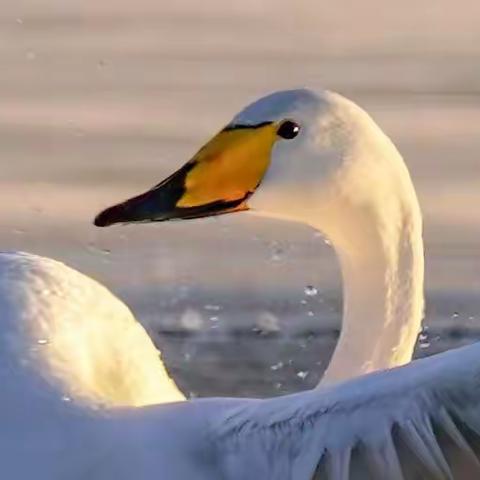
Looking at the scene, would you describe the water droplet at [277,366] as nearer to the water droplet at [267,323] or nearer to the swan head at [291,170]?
the water droplet at [267,323]

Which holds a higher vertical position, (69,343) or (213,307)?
(69,343)

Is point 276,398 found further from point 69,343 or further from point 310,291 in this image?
point 310,291

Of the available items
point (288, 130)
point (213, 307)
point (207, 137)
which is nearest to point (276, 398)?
point (288, 130)

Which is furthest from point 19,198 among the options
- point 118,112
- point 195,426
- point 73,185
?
point 195,426

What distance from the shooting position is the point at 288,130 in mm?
4648

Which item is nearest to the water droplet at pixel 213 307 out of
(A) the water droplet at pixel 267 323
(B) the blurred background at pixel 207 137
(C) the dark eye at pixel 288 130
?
(B) the blurred background at pixel 207 137

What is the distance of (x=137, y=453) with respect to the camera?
3.11m

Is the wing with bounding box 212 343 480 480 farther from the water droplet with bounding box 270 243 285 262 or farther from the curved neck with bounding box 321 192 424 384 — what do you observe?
the water droplet with bounding box 270 243 285 262

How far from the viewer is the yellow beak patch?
15.4 feet

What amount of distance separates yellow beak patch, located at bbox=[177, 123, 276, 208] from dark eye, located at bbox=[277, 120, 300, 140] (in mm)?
51

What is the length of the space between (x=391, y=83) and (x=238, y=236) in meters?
2.50

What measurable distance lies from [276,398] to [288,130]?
178 centimetres

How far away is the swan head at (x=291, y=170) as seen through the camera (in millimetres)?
4598

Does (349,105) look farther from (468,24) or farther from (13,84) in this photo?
(468,24)
